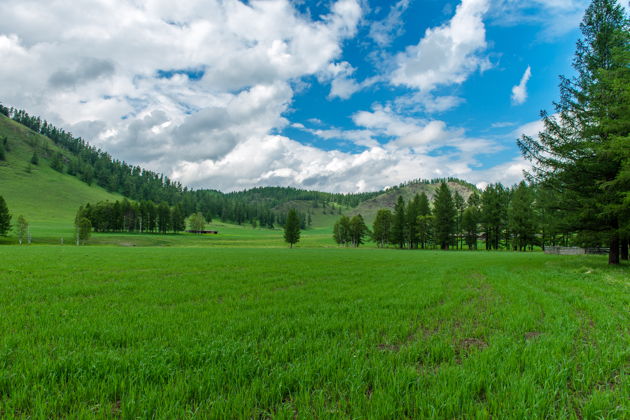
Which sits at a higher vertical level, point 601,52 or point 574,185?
point 601,52

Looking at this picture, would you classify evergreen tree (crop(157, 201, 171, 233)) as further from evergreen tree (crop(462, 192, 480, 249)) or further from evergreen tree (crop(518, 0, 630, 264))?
evergreen tree (crop(518, 0, 630, 264))

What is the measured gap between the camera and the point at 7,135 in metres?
193

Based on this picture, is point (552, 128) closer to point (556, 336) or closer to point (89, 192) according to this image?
point (556, 336)

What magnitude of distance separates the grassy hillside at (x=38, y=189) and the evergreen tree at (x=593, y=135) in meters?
138

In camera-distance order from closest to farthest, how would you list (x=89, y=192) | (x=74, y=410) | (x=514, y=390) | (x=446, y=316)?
(x=74, y=410) → (x=514, y=390) → (x=446, y=316) → (x=89, y=192)

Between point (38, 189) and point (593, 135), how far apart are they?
693 ft

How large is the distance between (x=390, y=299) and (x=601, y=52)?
88.3 feet

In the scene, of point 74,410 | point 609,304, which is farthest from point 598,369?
point 74,410

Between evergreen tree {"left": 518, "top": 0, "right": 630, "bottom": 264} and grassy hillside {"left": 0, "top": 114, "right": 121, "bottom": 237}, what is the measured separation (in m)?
138

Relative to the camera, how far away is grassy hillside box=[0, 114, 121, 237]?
116438 mm

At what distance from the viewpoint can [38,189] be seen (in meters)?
143

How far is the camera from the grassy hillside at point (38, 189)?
382 feet

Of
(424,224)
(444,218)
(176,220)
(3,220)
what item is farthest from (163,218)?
(444,218)

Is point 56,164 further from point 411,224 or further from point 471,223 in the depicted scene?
point 471,223
